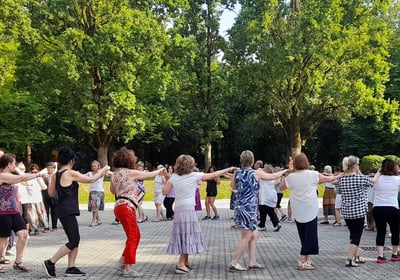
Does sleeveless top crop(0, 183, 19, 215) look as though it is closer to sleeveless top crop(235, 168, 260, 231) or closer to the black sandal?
sleeveless top crop(235, 168, 260, 231)

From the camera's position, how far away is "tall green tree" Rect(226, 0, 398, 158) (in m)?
32.9

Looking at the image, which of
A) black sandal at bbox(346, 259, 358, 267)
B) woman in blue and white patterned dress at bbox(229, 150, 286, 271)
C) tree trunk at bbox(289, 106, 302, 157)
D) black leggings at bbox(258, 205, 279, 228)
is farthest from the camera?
tree trunk at bbox(289, 106, 302, 157)

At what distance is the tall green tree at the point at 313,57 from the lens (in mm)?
32938

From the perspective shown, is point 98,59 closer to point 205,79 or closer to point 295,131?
point 205,79

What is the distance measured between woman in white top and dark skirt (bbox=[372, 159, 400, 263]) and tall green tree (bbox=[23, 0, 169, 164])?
23215 millimetres

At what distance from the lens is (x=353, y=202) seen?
364 inches

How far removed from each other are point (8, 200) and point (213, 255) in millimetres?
4062

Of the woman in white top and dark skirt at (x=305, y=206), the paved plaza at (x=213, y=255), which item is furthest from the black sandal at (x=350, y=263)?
the woman in white top and dark skirt at (x=305, y=206)

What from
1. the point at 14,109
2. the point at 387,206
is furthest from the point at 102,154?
the point at 387,206

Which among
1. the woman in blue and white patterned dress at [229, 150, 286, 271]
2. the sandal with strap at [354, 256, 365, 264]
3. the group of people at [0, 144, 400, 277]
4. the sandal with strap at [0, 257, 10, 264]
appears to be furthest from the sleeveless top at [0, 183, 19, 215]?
the sandal with strap at [354, 256, 365, 264]

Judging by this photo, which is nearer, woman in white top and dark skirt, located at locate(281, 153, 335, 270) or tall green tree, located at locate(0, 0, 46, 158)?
woman in white top and dark skirt, located at locate(281, 153, 335, 270)

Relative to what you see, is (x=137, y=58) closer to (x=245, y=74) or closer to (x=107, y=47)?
(x=107, y=47)

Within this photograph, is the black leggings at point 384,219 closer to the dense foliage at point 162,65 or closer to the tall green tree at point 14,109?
the dense foliage at point 162,65

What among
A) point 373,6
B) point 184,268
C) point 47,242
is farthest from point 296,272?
point 373,6
